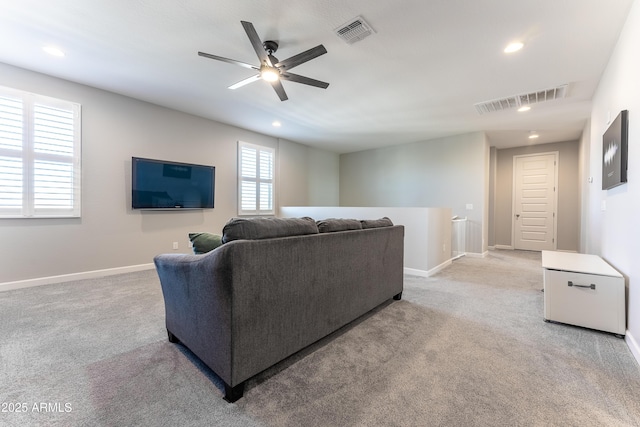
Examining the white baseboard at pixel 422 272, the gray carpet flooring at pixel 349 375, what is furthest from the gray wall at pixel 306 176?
the gray carpet flooring at pixel 349 375

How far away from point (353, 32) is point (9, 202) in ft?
14.4

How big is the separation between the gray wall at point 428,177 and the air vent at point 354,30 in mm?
4279

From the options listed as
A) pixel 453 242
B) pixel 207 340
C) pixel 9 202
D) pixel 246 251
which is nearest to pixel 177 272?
pixel 207 340

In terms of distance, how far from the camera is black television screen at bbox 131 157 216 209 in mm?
4027

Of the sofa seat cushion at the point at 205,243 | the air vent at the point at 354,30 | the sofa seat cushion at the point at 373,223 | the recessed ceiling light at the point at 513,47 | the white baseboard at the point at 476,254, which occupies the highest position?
the recessed ceiling light at the point at 513,47

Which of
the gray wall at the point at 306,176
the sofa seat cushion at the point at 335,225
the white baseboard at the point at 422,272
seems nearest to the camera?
the sofa seat cushion at the point at 335,225

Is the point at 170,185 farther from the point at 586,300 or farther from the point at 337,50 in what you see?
the point at 586,300

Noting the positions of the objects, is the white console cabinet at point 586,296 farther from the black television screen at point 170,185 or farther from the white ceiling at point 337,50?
the black television screen at point 170,185

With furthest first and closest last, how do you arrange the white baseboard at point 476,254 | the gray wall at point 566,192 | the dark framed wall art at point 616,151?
the gray wall at point 566,192 < the white baseboard at point 476,254 < the dark framed wall art at point 616,151

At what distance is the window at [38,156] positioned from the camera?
3092 mm

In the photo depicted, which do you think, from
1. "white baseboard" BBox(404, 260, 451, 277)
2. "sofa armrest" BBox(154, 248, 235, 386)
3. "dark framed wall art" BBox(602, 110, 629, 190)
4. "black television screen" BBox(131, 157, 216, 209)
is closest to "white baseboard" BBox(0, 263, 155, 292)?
"black television screen" BBox(131, 157, 216, 209)

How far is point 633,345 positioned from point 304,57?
341 cm

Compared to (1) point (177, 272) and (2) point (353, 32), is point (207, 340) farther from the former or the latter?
(2) point (353, 32)

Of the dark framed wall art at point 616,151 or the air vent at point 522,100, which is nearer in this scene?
the dark framed wall art at point 616,151
